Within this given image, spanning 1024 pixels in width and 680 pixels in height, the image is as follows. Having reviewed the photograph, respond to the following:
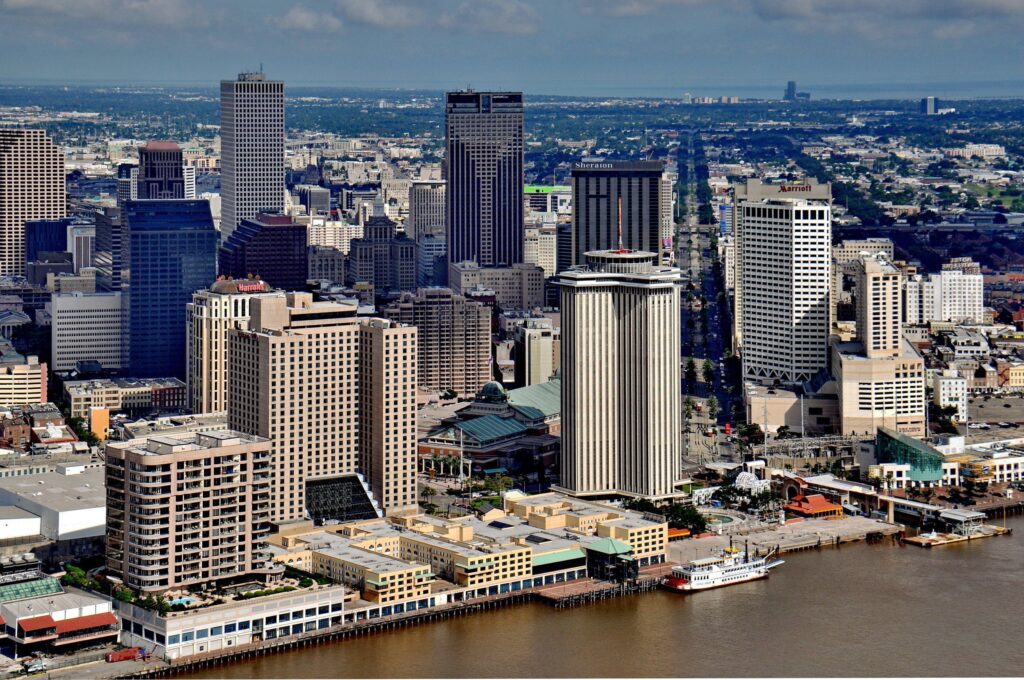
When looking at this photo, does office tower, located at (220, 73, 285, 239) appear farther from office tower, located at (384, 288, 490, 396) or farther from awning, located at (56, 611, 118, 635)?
awning, located at (56, 611, 118, 635)

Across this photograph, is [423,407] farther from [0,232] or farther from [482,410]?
[0,232]

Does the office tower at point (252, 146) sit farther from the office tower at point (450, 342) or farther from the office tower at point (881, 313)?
the office tower at point (881, 313)

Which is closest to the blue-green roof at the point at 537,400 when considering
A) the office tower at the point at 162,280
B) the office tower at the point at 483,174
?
the office tower at the point at 162,280

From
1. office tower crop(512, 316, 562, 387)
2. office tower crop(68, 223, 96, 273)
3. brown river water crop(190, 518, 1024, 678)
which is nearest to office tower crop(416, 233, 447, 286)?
office tower crop(68, 223, 96, 273)

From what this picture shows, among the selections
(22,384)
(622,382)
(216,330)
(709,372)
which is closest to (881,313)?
(709,372)

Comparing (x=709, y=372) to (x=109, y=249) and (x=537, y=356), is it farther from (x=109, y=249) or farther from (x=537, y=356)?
(x=109, y=249)

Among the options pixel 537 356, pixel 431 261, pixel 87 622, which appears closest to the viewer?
pixel 87 622
